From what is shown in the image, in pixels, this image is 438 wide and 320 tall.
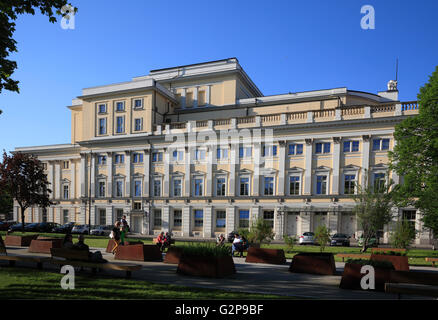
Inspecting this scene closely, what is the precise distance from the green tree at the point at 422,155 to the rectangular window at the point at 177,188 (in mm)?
27763

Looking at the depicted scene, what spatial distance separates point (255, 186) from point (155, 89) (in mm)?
20539

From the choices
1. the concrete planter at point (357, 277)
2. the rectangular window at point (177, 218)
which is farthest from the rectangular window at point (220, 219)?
the concrete planter at point (357, 277)

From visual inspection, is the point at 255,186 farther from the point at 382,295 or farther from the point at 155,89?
the point at 382,295

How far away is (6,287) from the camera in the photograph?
8547 mm

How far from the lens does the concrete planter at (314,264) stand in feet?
42.4

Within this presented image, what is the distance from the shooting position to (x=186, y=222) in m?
44.3

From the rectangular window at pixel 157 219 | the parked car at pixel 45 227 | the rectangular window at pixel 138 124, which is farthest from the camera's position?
the rectangular window at pixel 138 124

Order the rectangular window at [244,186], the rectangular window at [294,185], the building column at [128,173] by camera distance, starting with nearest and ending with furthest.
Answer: the rectangular window at [294,185], the rectangular window at [244,186], the building column at [128,173]

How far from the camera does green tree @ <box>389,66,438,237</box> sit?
24.2m

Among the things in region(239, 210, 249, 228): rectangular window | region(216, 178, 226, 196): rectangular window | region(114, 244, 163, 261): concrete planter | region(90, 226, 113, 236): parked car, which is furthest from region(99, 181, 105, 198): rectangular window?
region(114, 244, 163, 261): concrete planter

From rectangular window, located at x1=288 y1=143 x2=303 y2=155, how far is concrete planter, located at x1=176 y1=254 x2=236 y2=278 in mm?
29825

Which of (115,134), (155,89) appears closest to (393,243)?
(155,89)

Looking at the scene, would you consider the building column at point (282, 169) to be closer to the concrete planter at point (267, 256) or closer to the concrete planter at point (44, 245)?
the concrete planter at point (267, 256)

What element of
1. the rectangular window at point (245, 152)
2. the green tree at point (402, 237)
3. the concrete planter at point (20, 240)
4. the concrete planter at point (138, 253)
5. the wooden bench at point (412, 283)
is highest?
the rectangular window at point (245, 152)
